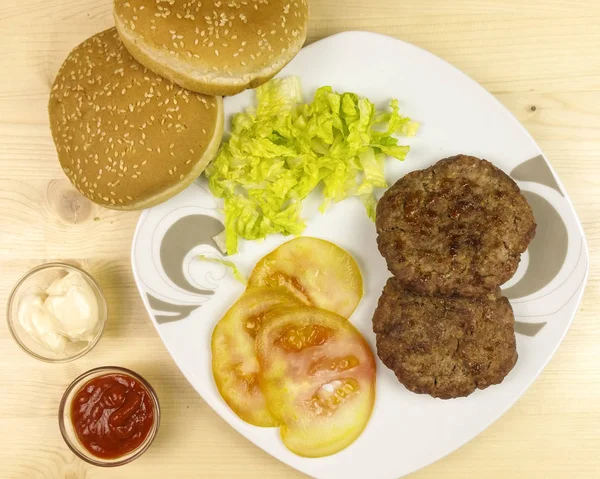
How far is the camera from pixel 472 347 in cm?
244

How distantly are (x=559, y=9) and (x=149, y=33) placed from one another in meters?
1.91

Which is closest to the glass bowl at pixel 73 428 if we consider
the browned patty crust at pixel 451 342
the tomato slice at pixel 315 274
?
the tomato slice at pixel 315 274

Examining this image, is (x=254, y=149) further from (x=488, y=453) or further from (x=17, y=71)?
(x=488, y=453)

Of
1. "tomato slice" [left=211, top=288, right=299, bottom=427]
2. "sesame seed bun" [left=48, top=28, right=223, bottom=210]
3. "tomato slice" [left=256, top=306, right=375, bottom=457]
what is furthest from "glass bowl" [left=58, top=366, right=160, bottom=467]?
"sesame seed bun" [left=48, top=28, right=223, bottom=210]

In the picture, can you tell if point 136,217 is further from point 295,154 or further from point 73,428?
point 73,428

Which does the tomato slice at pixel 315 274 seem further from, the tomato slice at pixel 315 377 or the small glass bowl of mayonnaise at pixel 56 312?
the small glass bowl of mayonnaise at pixel 56 312

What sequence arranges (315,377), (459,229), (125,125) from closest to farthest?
(125,125)
(459,229)
(315,377)

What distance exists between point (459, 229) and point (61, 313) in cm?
184

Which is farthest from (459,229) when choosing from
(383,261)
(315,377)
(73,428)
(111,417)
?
(73,428)

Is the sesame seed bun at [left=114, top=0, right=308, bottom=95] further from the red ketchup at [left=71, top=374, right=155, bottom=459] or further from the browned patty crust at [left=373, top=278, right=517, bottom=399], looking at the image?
the red ketchup at [left=71, top=374, right=155, bottom=459]

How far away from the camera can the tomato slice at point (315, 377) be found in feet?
8.29

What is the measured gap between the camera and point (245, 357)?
261 cm

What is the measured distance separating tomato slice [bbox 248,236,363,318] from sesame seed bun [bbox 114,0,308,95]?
2.78ft

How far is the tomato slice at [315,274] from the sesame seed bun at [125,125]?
603 millimetres
